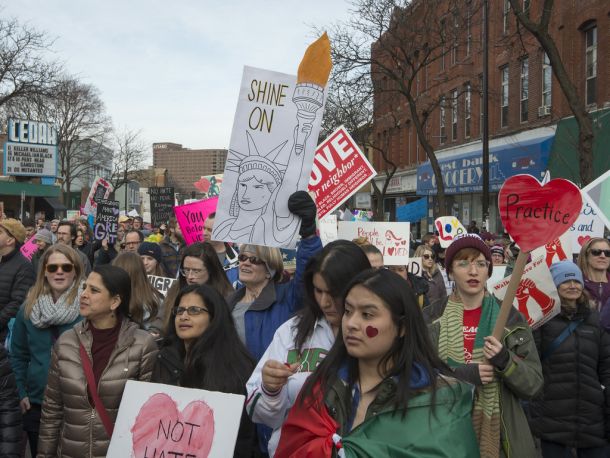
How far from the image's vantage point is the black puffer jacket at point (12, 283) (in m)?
5.82

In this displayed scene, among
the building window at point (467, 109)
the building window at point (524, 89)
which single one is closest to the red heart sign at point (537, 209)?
the building window at point (524, 89)

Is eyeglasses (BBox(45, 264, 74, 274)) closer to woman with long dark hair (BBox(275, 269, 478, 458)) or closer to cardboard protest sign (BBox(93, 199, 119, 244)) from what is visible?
woman with long dark hair (BBox(275, 269, 478, 458))

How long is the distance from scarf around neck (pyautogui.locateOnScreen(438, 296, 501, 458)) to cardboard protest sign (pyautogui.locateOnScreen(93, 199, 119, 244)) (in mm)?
7820

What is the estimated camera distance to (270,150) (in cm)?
421

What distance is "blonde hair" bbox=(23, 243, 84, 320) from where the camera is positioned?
4.57m

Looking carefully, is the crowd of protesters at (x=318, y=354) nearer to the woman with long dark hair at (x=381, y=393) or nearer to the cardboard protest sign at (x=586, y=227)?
the woman with long dark hair at (x=381, y=393)

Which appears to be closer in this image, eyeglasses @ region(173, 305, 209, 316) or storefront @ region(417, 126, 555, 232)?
eyeglasses @ region(173, 305, 209, 316)

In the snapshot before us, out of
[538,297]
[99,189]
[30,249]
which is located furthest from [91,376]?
[99,189]

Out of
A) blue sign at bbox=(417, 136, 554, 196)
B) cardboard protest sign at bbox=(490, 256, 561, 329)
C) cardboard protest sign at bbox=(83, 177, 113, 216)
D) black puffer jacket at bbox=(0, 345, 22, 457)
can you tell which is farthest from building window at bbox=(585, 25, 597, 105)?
black puffer jacket at bbox=(0, 345, 22, 457)

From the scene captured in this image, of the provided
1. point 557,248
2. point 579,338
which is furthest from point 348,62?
point 579,338

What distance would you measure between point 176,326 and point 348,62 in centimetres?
1846

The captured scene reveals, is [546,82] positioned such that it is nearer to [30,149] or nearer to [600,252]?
[600,252]

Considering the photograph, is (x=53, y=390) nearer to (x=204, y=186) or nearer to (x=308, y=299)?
(x=308, y=299)

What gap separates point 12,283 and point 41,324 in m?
1.75
